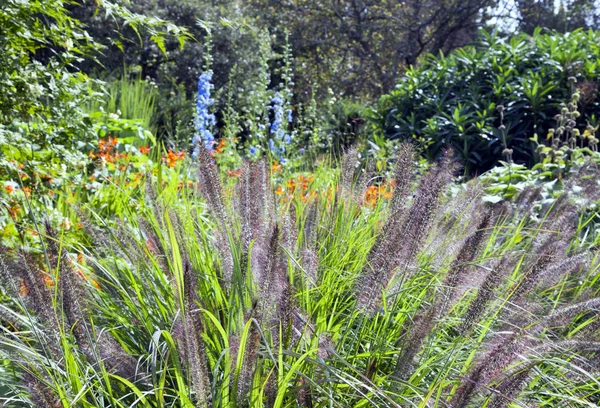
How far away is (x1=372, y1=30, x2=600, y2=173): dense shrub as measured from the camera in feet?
19.6

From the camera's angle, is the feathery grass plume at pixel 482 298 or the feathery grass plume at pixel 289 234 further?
the feathery grass plume at pixel 289 234

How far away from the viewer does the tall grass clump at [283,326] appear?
4.28 feet

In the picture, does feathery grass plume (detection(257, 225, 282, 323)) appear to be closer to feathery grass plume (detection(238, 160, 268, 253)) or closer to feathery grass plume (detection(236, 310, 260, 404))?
feathery grass plume (detection(236, 310, 260, 404))

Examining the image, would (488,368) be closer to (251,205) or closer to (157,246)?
(251,205)

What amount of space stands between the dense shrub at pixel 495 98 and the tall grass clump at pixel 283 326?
392 centimetres

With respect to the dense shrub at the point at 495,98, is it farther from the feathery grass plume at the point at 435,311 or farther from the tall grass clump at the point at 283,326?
the feathery grass plume at the point at 435,311

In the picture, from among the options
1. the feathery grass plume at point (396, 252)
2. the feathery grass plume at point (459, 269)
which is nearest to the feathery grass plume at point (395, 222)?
the feathery grass plume at point (396, 252)

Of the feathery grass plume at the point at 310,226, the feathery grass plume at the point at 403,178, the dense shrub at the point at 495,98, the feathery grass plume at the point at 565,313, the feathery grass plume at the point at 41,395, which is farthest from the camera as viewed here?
the dense shrub at the point at 495,98

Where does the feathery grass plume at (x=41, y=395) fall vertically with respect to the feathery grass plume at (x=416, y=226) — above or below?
below

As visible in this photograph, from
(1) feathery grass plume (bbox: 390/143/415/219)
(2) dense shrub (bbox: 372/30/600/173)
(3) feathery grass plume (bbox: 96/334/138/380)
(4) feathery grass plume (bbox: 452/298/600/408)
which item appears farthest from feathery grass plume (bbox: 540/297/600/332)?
(2) dense shrub (bbox: 372/30/600/173)

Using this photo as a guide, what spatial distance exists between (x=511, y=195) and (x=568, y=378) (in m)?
2.50

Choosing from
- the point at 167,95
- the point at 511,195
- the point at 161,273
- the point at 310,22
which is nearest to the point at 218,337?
the point at 161,273

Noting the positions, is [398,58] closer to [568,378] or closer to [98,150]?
[98,150]

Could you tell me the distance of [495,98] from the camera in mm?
6371
